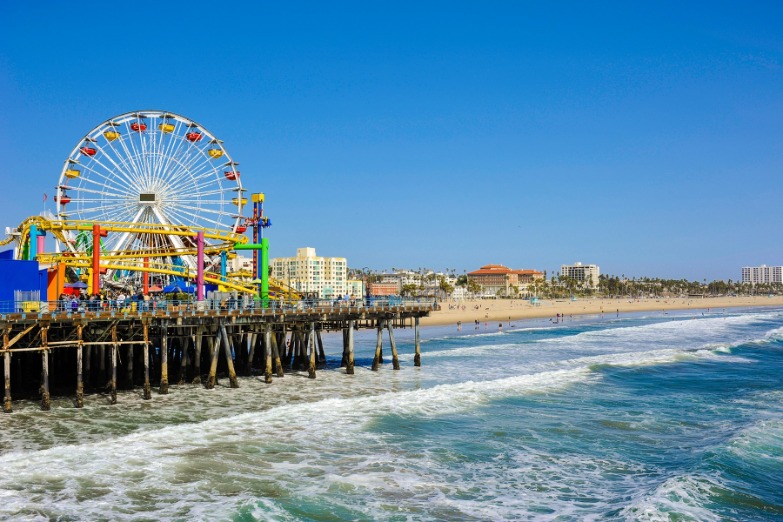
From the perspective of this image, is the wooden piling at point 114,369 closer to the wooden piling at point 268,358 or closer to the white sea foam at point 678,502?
the wooden piling at point 268,358

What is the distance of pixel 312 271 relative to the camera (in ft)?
569

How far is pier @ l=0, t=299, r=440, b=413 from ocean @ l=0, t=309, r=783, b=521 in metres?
1.21

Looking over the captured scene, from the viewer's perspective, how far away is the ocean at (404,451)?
13.8 m

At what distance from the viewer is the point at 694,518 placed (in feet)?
43.9

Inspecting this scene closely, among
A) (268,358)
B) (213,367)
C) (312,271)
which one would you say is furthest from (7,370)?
(312,271)

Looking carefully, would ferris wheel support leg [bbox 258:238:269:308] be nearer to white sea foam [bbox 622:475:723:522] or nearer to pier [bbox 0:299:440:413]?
pier [bbox 0:299:440:413]

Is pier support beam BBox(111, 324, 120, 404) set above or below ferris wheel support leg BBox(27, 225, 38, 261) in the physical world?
below

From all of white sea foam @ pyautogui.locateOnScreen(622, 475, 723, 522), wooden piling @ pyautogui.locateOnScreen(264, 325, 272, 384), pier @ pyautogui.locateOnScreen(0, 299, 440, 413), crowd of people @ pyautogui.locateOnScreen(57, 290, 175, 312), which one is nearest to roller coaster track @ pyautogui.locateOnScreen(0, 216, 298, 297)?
pier @ pyautogui.locateOnScreen(0, 299, 440, 413)

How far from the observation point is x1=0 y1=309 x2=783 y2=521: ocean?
13836 millimetres

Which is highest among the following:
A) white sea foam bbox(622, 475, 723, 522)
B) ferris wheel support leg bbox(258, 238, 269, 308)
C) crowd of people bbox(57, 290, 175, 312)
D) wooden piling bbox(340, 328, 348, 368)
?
ferris wheel support leg bbox(258, 238, 269, 308)

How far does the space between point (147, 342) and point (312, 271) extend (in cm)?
14980

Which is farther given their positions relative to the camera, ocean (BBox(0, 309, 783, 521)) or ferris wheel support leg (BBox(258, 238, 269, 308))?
ferris wheel support leg (BBox(258, 238, 269, 308))

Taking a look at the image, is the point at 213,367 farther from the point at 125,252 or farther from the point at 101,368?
the point at 125,252

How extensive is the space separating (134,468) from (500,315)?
286ft
